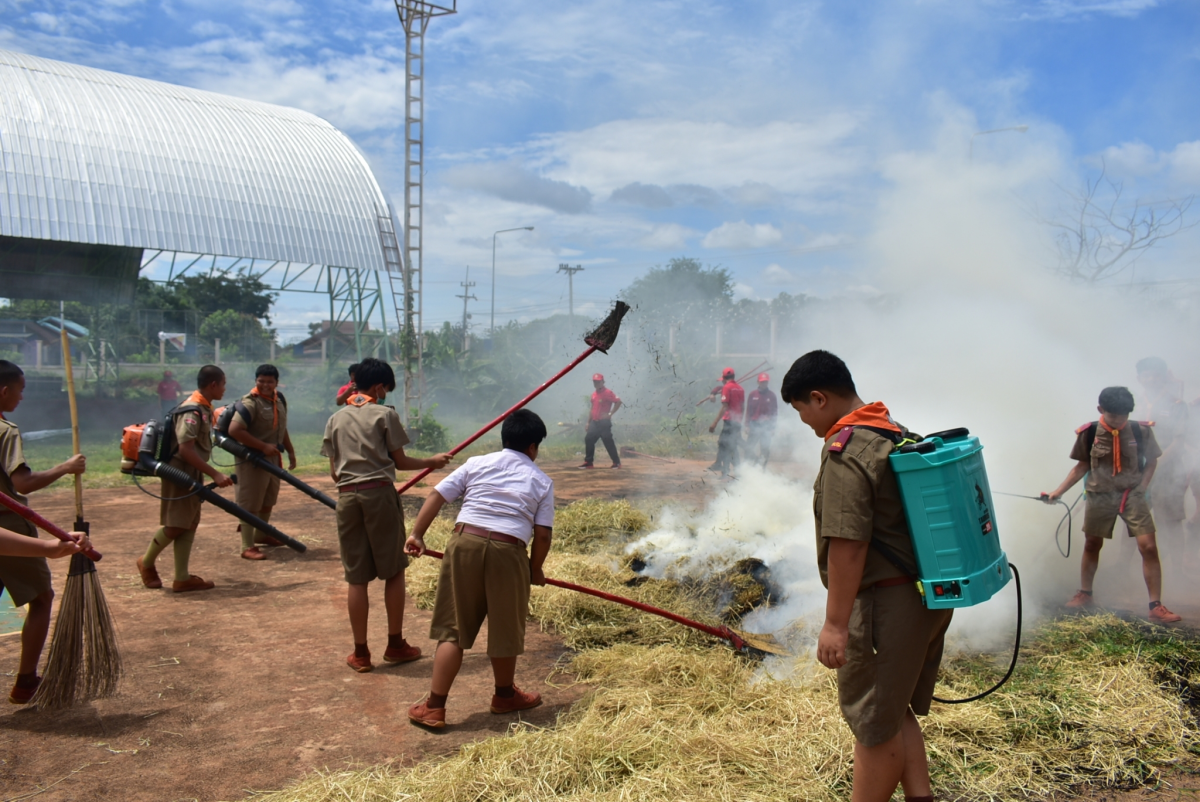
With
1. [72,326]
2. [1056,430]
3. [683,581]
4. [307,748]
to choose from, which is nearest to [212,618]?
[307,748]

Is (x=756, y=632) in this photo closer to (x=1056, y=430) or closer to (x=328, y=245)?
(x=1056, y=430)

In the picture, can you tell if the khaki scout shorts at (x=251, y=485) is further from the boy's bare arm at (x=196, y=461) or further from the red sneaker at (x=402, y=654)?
the red sneaker at (x=402, y=654)

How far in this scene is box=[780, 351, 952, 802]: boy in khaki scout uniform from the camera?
2.57 metres

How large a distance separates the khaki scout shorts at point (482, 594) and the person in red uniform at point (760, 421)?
9.73 metres

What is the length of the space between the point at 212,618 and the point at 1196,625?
7295 mm

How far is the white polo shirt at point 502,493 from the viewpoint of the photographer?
394 cm

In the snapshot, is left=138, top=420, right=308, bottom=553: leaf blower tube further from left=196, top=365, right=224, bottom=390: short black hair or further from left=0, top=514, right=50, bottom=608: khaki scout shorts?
left=0, top=514, right=50, bottom=608: khaki scout shorts

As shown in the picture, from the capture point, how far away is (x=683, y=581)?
6.17 meters

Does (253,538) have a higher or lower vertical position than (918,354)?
lower

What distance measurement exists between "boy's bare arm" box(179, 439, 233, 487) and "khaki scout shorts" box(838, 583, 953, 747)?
5.13 meters

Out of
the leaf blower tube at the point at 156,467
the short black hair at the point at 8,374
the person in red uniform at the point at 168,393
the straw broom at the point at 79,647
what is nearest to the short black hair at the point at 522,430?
the straw broom at the point at 79,647

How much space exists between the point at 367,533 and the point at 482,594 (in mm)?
1190

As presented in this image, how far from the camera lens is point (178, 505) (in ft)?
20.4

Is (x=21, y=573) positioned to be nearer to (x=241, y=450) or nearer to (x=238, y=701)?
(x=238, y=701)
